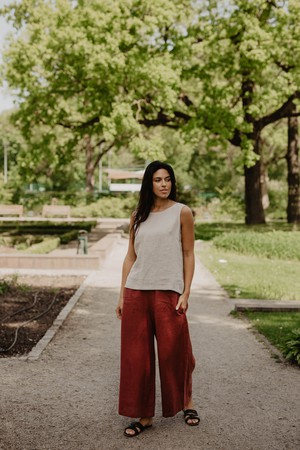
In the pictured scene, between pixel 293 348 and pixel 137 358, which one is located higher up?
pixel 137 358

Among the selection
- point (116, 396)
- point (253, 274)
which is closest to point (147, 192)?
point (116, 396)

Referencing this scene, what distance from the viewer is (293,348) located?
20.0 ft

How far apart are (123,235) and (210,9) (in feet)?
30.3

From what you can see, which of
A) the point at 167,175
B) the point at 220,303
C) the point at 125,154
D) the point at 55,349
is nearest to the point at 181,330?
the point at 167,175

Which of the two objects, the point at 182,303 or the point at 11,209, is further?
the point at 11,209

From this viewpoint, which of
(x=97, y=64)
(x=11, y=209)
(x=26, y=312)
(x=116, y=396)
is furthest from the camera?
(x=11, y=209)

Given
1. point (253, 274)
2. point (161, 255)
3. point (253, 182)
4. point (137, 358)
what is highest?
point (253, 182)

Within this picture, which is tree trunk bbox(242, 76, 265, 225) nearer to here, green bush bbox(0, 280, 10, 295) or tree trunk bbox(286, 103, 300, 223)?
tree trunk bbox(286, 103, 300, 223)

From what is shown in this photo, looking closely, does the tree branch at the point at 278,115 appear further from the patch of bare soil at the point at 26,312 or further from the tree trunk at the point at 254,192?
the patch of bare soil at the point at 26,312

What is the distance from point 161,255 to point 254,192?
20583 millimetres

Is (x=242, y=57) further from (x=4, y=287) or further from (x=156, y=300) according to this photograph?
(x=156, y=300)

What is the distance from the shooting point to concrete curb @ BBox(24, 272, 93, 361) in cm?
627

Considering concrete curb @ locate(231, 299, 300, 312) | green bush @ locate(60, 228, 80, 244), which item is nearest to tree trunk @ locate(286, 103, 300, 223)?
green bush @ locate(60, 228, 80, 244)

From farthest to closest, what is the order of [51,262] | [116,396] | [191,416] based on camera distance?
[51,262]
[116,396]
[191,416]
